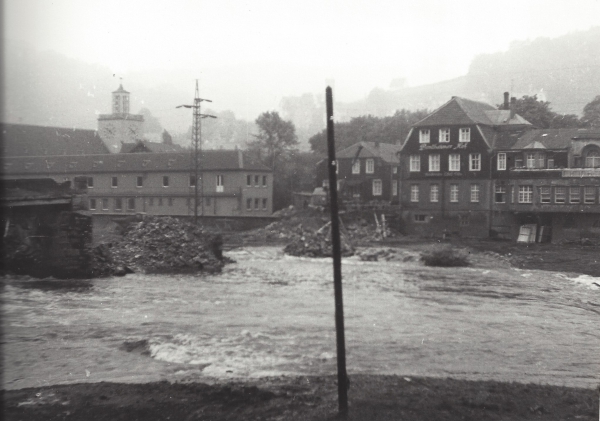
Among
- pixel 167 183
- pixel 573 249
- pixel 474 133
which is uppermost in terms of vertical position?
pixel 474 133

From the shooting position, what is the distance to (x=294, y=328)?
14.0 meters

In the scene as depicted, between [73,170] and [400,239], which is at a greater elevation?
[73,170]

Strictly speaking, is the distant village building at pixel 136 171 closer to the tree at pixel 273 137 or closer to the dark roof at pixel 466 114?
the tree at pixel 273 137

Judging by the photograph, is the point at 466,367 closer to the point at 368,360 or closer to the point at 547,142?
the point at 368,360

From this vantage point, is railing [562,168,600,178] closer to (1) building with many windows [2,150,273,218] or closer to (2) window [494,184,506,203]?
(2) window [494,184,506,203]

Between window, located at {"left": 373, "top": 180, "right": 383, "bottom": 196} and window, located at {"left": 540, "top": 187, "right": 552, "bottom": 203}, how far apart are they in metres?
24.8

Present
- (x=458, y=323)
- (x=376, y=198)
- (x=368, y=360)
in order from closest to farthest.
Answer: (x=368, y=360), (x=458, y=323), (x=376, y=198)

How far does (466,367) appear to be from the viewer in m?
11.0

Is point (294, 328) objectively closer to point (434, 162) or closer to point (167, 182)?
point (167, 182)

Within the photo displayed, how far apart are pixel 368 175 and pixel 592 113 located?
25.5 m

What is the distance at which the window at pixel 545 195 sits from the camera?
738 inches

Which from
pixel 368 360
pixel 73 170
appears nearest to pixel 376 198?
pixel 73 170

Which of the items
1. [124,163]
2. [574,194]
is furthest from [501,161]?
[124,163]

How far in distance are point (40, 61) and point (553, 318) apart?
13587 millimetres
